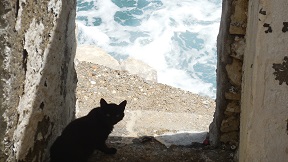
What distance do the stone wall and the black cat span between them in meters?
0.85

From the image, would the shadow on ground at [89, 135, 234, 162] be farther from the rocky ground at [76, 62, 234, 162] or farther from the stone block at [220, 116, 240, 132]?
the stone block at [220, 116, 240, 132]

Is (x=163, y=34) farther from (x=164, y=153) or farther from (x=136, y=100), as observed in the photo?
(x=164, y=153)

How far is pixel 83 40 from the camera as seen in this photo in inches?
657

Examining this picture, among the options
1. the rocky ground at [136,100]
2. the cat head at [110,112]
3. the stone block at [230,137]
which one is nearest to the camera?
the cat head at [110,112]

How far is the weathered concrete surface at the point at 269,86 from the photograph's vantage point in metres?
2.42

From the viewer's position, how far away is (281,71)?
2459mm

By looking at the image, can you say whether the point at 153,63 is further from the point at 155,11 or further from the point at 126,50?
the point at 155,11

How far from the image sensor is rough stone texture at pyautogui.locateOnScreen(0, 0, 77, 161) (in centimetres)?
221

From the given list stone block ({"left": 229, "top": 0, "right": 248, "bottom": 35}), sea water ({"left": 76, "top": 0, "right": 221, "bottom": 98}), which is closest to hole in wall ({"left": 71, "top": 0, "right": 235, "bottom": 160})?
sea water ({"left": 76, "top": 0, "right": 221, "bottom": 98})

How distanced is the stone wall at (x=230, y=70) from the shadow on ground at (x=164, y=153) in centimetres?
16

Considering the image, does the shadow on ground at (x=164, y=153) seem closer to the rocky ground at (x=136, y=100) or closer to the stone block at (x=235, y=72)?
the rocky ground at (x=136, y=100)

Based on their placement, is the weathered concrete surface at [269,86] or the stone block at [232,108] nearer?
the weathered concrete surface at [269,86]

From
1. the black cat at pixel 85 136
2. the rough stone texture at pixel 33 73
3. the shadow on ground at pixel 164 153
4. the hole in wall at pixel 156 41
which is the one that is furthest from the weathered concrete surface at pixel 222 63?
the hole in wall at pixel 156 41

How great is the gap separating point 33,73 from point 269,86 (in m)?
1.36
